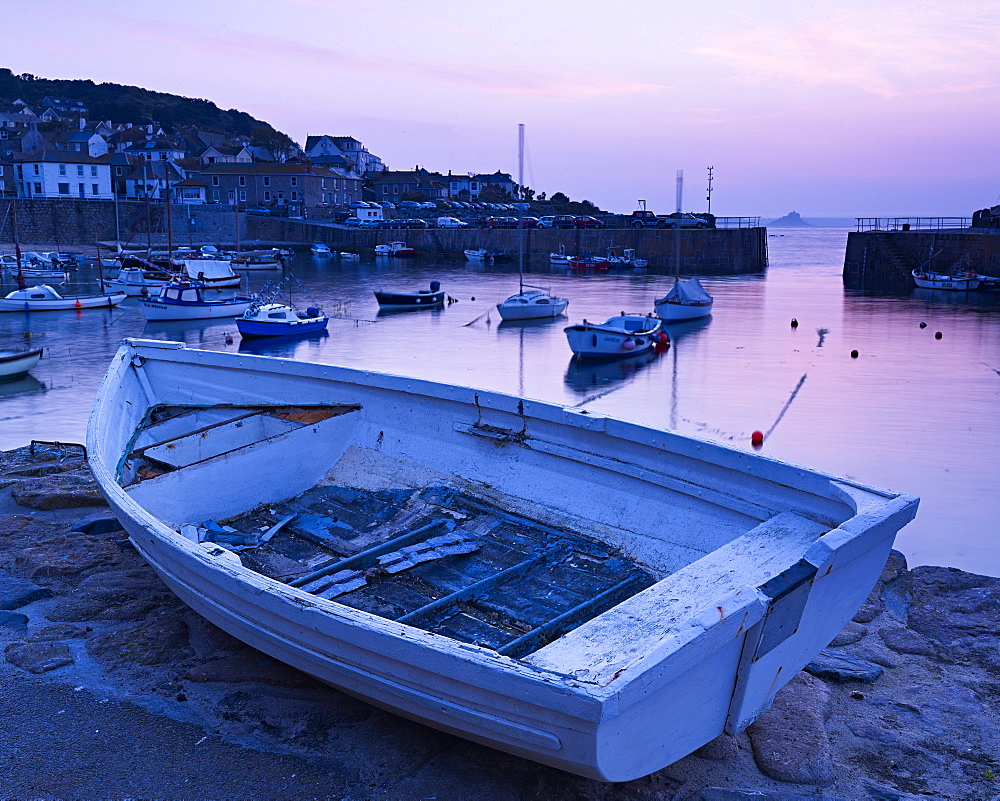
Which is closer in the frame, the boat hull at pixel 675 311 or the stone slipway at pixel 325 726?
the stone slipway at pixel 325 726

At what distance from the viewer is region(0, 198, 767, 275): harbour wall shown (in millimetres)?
59875

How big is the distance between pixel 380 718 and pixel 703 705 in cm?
185

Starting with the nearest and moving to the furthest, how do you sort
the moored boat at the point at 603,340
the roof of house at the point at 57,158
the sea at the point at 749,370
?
the sea at the point at 749,370
the moored boat at the point at 603,340
the roof of house at the point at 57,158

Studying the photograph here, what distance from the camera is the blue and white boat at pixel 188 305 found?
2992 cm

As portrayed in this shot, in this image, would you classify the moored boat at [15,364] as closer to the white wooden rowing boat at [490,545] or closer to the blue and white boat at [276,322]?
the blue and white boat at [276,322]

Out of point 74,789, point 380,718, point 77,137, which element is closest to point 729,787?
point 380,718

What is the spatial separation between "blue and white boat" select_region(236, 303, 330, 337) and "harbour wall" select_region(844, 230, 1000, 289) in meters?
32.0

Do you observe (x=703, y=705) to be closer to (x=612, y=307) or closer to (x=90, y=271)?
(x=612, y=307)

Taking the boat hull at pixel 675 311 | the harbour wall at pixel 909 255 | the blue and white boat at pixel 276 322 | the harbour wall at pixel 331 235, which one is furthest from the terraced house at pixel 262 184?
the boat hull at pixel 675 311

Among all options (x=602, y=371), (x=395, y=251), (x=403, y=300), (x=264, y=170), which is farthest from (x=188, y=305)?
(x=264, y=170)

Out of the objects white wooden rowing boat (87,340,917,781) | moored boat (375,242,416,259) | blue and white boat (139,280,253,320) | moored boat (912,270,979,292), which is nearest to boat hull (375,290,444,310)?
blue and white boat (139,280,253,320)

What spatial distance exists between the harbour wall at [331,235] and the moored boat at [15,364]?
4036cm

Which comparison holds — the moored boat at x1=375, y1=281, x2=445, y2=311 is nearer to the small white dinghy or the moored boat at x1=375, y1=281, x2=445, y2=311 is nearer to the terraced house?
the small white dinghy

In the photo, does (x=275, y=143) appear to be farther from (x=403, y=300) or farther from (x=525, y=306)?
(x=525, y=306)
